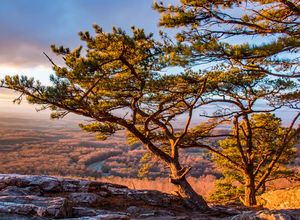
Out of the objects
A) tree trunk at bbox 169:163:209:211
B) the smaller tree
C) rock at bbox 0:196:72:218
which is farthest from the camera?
the smaller tree

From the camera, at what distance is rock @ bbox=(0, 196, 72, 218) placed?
5.06 m

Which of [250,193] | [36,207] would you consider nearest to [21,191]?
[36,207]

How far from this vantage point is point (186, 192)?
9039mm

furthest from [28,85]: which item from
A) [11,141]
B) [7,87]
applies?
[11,141]

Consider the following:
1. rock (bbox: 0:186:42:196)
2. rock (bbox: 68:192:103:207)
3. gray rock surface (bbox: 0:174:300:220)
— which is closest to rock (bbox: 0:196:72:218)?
gray rock surface (bbox: 0:174:300:220)

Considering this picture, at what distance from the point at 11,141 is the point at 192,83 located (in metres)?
86.3

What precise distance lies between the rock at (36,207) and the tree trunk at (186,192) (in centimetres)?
404

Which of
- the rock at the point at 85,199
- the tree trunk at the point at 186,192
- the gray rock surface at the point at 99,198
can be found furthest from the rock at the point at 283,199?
the rock at the point at 85,199

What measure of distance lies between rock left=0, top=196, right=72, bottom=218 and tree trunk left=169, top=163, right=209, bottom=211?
4.04 m

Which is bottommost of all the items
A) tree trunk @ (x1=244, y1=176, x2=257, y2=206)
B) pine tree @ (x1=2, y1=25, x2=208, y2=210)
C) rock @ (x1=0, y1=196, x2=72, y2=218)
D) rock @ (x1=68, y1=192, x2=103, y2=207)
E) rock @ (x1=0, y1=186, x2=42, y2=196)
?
tree trunk @ (x1=244, y1=176, x2=257, y2=206)

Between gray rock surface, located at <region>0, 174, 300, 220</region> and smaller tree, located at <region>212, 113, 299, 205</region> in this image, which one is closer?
gray rock surface, located at <region>0, 174, 300, 220</region>

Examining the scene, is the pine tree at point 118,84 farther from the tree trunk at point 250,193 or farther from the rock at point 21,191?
the tree trunk at point 250,193

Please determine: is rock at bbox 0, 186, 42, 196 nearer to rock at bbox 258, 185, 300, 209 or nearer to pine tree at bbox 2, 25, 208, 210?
pine tree at bbox 2, 25, 208, 210

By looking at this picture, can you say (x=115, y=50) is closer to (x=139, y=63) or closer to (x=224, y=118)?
(x=139, y=63)
